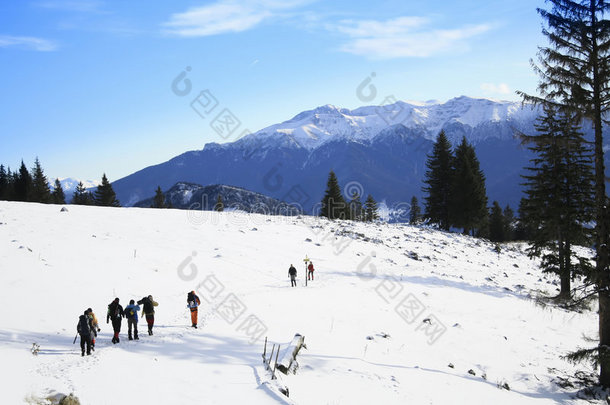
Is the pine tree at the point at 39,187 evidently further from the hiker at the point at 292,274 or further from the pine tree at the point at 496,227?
the pine tree at the point at 496,227

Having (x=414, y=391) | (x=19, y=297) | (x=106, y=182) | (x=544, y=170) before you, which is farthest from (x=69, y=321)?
(x=106, y=182)

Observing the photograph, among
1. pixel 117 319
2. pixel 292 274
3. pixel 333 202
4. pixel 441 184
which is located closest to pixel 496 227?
pixel 441 184

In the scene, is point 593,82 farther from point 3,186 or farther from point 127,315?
point 3,186

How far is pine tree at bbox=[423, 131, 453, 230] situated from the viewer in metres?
45.9

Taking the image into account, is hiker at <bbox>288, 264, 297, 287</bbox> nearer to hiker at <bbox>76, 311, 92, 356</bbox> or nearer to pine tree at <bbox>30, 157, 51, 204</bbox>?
hiker at <bbox>76, 311, 92, 356</bbox>

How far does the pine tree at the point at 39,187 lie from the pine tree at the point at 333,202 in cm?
4854

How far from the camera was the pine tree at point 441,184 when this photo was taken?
45.9 metres

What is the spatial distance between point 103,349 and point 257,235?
65.2ft

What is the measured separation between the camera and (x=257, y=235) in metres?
30.9

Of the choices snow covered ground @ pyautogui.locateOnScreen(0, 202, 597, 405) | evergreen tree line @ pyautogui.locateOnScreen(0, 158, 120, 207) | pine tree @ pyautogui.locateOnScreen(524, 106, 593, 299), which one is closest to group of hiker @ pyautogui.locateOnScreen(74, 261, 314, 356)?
snow covered ground @ pyautogui.locateOnScreen(0, 202, 597, 405)

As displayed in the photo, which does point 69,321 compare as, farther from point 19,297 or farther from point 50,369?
point 50,369

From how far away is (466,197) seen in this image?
1710 inches

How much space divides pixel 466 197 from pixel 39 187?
7030 centimetres

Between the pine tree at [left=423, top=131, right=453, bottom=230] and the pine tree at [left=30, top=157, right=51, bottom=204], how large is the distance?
6295 cm
